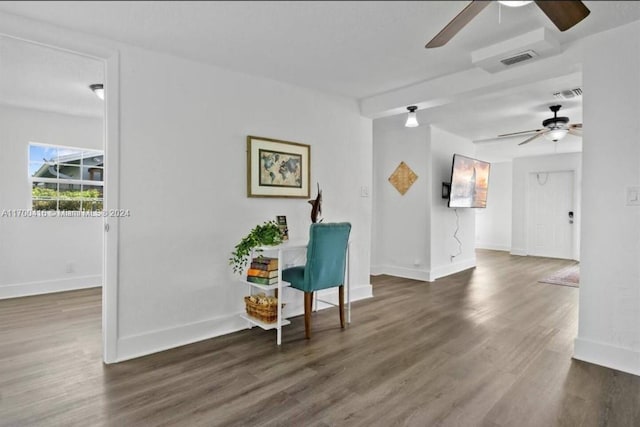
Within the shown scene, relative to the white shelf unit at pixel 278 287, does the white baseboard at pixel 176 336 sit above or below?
below

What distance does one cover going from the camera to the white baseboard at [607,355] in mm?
2354

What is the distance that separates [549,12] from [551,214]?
7.28 metres

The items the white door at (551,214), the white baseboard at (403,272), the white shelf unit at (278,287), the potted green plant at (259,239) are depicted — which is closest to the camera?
the white shelf unit at (278,287)

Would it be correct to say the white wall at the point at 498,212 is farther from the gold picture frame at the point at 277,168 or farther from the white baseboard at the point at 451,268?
the gold picture frame at the point at 277,168

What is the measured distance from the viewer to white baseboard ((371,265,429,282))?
17.6ft

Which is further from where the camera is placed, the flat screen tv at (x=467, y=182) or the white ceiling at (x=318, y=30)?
the flat screen tv at (x=467, y=182)

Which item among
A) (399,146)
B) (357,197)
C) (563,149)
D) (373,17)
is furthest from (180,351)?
(563,149)

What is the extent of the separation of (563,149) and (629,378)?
629cm

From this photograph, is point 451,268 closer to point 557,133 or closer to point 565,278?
point 565,278

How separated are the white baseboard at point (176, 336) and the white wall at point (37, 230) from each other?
282 cm

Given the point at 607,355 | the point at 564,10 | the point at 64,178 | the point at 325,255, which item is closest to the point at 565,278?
the point at 607,355

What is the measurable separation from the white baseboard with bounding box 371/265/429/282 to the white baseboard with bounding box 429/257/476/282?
0.11 meters

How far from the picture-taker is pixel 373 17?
224 cm

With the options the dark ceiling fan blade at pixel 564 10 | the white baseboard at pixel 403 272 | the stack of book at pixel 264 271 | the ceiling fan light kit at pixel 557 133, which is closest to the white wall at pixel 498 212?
the ceiling fan light kit at pixel 557 133
